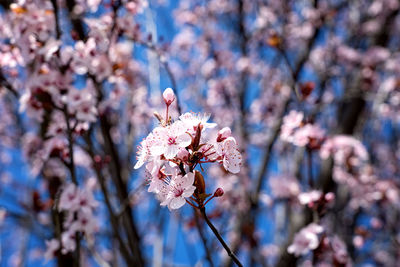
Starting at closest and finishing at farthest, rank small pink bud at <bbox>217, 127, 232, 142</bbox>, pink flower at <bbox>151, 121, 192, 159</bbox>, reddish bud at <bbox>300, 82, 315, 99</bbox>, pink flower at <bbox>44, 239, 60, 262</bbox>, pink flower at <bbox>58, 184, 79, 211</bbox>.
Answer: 1. pink flower at <bbox>151, 121, 192, 159</bbox>
2. small pink bud at <bbox>217, 127, 232, 142</bbox>
3. pink flower at <bbox>58, 184, 79, 211</bbox>
4. pink flower at <bbox>44, 239, 60, 262</bbox>
5. reddish bud at <bbox>300, 82, 315, 99</bbox>

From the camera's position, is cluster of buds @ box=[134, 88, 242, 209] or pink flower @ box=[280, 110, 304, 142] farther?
pink flower @ box=[280, 110, 304, 142]

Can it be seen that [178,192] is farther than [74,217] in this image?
No

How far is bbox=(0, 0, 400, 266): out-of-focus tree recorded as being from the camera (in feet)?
6.58

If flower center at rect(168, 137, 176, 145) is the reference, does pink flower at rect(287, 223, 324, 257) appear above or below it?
below

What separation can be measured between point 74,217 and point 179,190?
1349mm

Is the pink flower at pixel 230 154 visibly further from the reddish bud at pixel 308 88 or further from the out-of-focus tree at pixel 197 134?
the reddish bud at pixel 308 88

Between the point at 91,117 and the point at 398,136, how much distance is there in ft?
18.2

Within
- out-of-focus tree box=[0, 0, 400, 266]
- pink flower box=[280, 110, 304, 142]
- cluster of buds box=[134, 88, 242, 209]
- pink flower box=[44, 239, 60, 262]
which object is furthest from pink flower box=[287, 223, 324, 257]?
pink flower box=[44, 239, 60, 262]

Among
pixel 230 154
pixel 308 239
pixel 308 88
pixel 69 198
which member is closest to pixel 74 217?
pixel 69 198

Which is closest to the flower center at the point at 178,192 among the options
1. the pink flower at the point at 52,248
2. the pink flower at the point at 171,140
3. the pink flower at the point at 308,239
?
the pink flower at the point at 171,140

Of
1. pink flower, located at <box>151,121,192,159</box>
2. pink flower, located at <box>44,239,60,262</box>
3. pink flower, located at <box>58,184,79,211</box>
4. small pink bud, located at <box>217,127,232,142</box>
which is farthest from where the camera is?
pink flower, located at <box>44,239,60,262</box>

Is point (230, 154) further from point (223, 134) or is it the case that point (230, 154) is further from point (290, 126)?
point (290, 126)

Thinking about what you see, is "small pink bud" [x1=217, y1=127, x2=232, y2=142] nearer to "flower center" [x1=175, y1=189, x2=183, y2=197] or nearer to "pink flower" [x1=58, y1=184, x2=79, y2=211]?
"flower center" [x1=175, y1=189, x2=183, y2=197]

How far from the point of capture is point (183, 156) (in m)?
1.06
